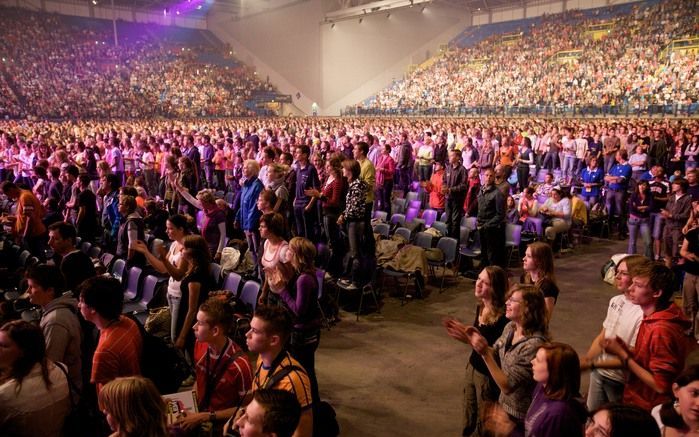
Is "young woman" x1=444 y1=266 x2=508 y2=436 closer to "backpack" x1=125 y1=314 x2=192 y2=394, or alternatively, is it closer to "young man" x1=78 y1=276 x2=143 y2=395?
"backpack" x1=125 y1=314 x2=192 y2=394

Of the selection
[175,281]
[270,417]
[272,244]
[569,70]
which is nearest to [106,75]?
[569,70]

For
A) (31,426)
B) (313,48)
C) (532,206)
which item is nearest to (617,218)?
(532,206)

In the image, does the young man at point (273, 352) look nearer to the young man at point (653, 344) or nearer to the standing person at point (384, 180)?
the young man at point (653, 344)

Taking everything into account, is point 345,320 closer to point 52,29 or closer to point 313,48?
point 313,48

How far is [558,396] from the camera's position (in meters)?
2.39

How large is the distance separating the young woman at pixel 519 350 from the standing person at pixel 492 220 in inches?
166

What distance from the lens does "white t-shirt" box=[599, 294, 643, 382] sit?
318 cm

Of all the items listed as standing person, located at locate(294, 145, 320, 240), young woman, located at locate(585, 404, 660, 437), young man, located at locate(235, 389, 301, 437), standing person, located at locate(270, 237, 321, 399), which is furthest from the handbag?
young woman, located at locate(585, 404, 660, 437)

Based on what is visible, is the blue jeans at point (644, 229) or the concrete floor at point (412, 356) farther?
the blue jeans at point (644, 229)

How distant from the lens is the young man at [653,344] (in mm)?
2738

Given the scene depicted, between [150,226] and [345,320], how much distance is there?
3.65 m

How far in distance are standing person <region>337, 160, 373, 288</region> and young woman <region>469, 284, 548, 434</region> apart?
11.6 feet

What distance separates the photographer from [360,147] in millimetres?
7703

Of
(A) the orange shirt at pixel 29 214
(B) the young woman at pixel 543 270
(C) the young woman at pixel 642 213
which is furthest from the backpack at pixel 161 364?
(C) the young woman at pixel 642 213
